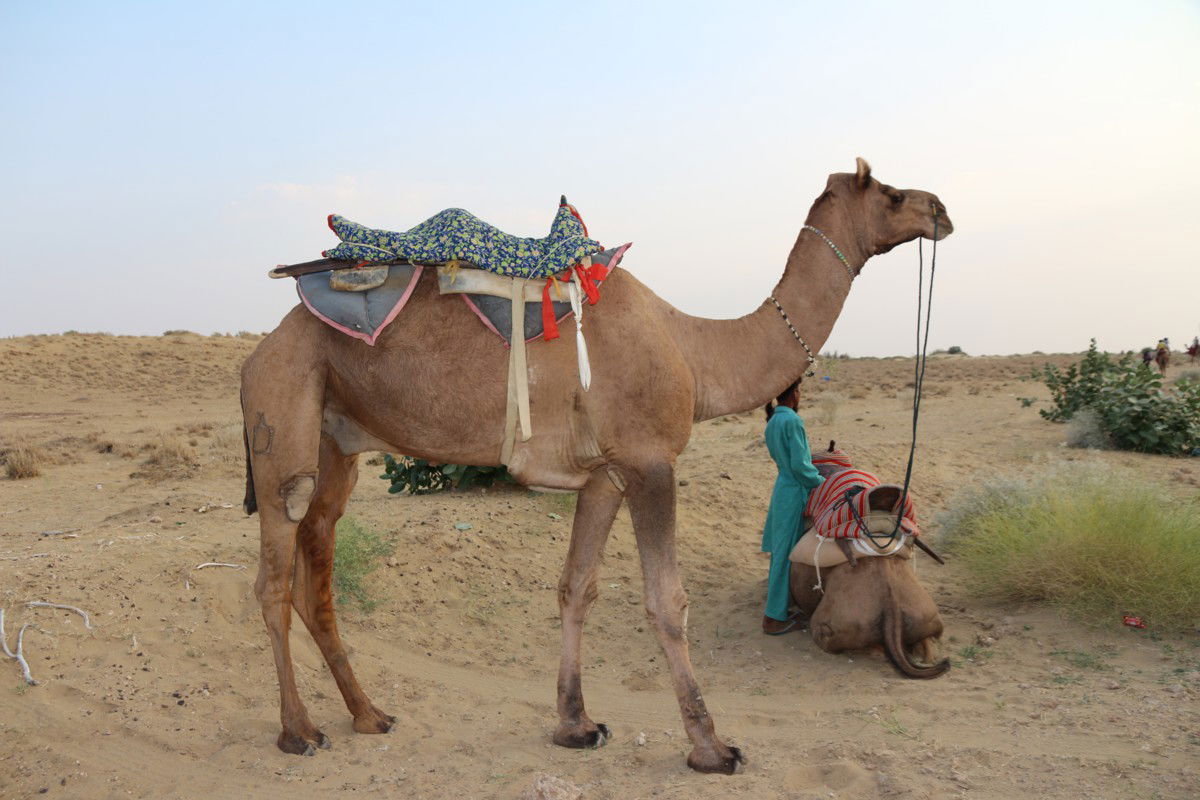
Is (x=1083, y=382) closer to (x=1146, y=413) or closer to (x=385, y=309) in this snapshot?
(x=1146, y=413)

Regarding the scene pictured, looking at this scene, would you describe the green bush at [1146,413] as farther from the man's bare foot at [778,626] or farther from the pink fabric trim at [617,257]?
the pink fabric trim at [617,257]

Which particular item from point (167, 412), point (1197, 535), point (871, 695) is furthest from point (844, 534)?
point (167, 412)

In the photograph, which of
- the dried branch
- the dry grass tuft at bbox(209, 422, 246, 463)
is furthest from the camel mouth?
the dry grass tuft at bbox(209, 422, 246, 463)

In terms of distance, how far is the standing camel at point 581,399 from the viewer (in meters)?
4.13

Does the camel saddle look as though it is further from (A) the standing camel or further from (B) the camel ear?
(B) the camel ear

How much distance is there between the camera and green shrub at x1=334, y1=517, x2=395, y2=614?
647cm

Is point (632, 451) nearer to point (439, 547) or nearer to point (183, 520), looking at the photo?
point (439, 547)

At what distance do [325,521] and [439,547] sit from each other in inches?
103

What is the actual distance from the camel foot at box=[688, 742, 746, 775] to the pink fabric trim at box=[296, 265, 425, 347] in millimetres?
2506

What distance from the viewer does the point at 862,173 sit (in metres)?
4.44

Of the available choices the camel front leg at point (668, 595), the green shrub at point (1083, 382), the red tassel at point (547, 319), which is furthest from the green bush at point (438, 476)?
the green shrub at point (1083, 382)

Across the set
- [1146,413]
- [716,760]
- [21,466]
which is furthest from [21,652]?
[1146,413]

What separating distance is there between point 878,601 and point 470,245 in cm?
342

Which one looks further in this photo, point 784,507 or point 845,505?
point 784,507
